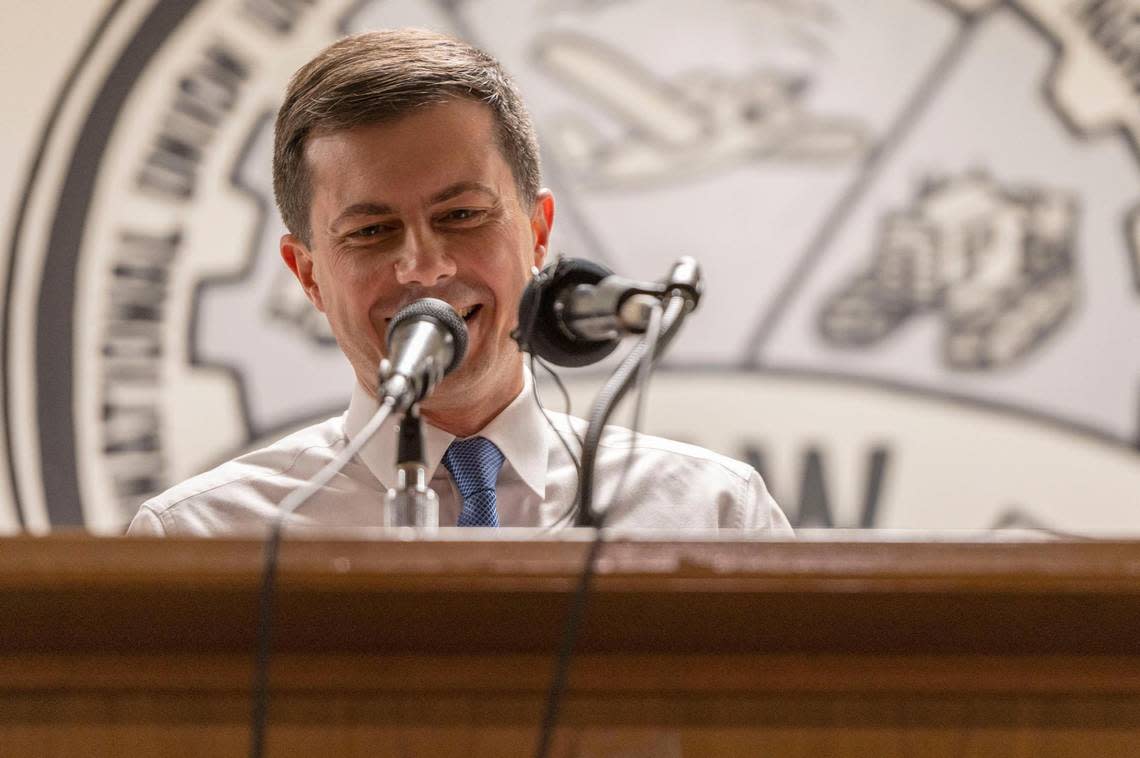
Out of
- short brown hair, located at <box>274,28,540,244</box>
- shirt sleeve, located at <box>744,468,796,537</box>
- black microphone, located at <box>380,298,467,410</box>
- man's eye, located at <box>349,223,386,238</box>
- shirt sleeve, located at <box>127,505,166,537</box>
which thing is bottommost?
shirt sleeve, located at <box>127,505,166,537</box>

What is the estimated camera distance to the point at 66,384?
2373mm

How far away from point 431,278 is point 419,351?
636 mm

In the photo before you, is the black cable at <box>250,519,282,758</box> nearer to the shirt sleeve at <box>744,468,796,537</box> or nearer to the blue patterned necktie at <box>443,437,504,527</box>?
the blue patterned necktie at <box>443,437,504,527</box>

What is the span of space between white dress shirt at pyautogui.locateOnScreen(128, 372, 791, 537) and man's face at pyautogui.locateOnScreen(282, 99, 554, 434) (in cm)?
8

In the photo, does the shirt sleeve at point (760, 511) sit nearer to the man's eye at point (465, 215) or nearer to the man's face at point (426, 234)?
the man's face at point (426, 234)

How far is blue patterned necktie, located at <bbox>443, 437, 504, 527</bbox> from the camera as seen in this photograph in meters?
1.57

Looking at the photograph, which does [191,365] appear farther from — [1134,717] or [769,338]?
[1134,717]

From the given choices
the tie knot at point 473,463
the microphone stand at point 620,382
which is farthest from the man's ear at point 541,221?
the microphone stand at point 620,382

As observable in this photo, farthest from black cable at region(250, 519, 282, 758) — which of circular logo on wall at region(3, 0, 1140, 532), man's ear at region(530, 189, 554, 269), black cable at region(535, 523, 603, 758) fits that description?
circular logo on wall at region(3, 0, 1140, 532)

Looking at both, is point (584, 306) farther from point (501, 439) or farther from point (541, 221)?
point (541, 221)

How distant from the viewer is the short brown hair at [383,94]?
1.70 meters

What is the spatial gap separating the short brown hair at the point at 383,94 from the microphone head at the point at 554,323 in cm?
61

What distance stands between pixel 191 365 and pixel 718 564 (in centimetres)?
181

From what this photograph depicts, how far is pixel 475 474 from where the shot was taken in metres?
1.64
